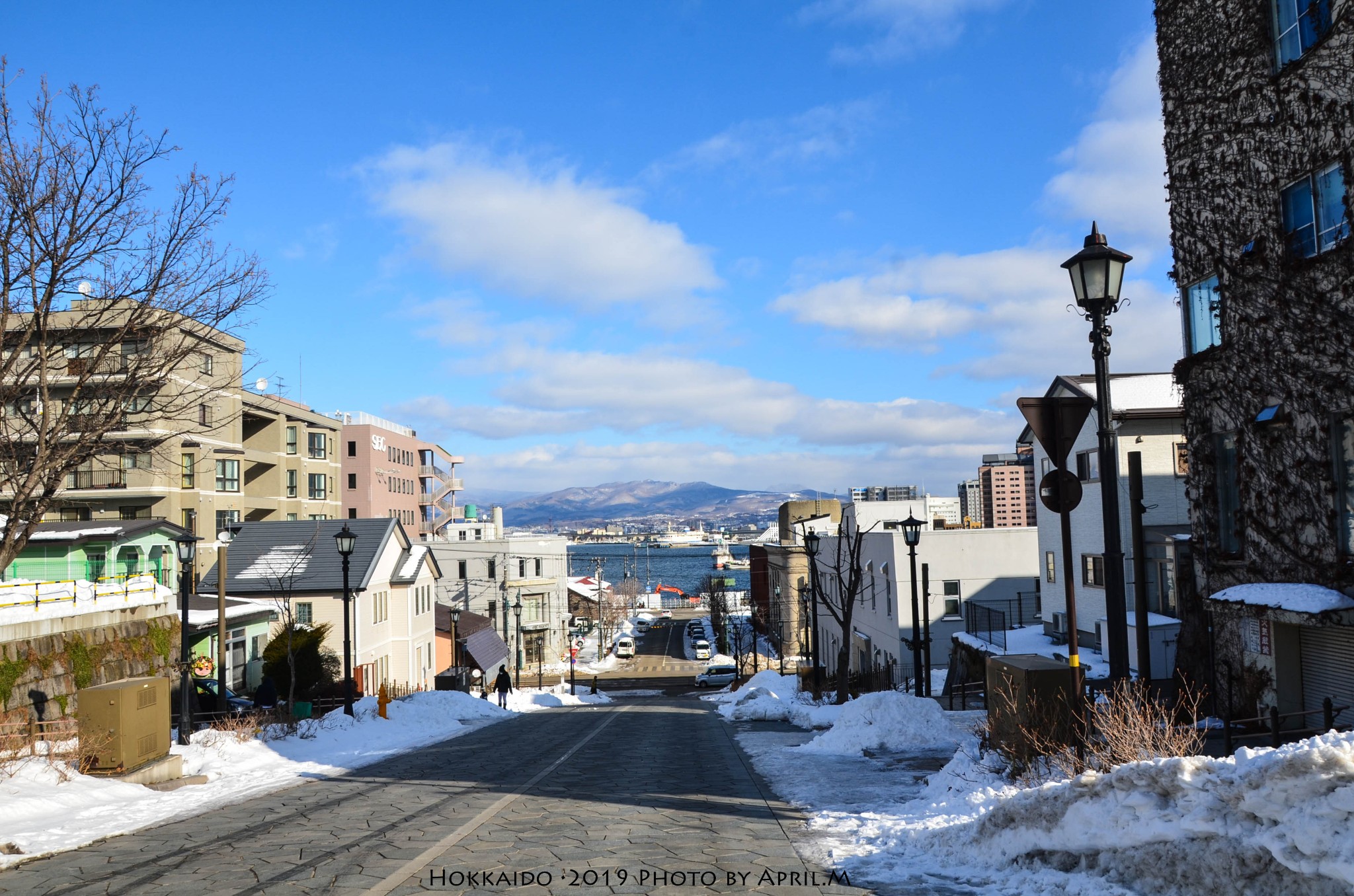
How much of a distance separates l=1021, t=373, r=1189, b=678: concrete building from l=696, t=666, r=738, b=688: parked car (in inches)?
1283

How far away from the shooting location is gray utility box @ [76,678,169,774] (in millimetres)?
12961

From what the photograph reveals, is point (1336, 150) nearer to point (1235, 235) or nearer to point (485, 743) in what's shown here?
point (1235, 235)

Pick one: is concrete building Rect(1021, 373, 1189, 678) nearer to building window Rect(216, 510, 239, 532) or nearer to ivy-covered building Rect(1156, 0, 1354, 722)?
ivy-covered building Rect(1156, 0, 1354, 722)

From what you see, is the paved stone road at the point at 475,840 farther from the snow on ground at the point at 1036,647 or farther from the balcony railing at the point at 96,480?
the balcony railing at the point at 96,480

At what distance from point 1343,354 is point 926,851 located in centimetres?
1180

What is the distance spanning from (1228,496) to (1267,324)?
11.8 ft

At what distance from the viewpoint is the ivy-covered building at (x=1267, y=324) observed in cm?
1523

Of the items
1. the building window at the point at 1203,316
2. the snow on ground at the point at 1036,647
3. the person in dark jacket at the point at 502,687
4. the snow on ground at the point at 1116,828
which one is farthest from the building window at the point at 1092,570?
the person in dark jacket at the point at 502,687

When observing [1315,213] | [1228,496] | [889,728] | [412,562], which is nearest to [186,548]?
[889,728]

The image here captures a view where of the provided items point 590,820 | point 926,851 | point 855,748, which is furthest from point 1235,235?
point 590,820

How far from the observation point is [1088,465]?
104 ft

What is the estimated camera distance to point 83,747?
42.5ft

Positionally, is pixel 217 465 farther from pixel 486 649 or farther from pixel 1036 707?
pixel 1036 707

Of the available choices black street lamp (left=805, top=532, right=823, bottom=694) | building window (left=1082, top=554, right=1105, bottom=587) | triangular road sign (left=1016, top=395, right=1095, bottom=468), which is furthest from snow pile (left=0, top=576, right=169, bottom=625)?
building window (left=1082, top=554, right=1105, bottom=587)
